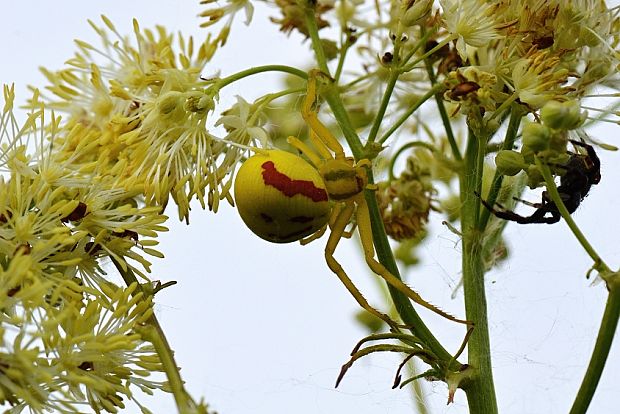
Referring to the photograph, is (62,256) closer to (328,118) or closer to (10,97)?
(10,97)

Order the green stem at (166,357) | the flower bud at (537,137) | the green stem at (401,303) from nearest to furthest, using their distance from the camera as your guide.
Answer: the green stem at (166,357)
the flower bud at (537,137)
the green stem at (401,303)

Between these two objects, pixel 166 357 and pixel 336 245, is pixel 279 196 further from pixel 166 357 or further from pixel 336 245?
pixel 166 357

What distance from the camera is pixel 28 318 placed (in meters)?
1.31

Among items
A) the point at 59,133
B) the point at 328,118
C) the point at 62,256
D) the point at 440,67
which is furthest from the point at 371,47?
the point at 62,256

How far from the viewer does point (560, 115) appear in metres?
1.34

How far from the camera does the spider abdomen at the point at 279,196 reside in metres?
1.56

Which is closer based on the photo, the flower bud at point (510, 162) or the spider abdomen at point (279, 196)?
the flower bud at point (510, 162)

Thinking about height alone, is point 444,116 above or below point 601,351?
above

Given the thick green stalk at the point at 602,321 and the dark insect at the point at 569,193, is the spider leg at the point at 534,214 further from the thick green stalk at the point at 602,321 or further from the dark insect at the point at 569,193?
the thick green stalk at the point at 602,321

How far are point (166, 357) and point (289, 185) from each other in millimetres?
357

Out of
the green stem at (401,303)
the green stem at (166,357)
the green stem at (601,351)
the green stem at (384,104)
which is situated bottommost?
the green stem at (166,357)

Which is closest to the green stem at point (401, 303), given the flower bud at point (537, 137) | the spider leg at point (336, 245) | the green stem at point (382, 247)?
the green stem at point (382, 247)

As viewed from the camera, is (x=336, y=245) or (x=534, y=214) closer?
(x=534, y=214)

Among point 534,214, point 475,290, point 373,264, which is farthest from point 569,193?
point 373,264
